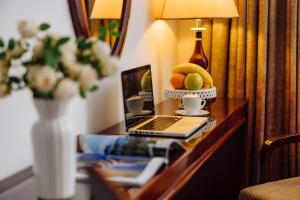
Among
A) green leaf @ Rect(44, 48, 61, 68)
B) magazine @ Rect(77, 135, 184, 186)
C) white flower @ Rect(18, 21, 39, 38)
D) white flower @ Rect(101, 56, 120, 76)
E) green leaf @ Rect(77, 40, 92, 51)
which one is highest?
white flower @ Rect(18, 21, 39, 38)

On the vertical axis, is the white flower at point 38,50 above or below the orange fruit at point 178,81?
above

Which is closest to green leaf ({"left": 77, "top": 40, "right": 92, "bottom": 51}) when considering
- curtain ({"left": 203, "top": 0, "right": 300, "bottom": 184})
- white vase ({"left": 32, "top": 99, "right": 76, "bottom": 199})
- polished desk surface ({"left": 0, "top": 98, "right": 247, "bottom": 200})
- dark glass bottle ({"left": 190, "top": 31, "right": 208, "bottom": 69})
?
white vase ({"left": 32, "top": 99, "right": 76, "bottom": 199})

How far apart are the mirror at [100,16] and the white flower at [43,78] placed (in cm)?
38

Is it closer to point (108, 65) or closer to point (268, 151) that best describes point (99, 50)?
point (108, 65)

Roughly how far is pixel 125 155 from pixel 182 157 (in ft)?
0.48

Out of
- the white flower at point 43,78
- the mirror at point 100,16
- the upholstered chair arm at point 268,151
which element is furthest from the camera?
the upholstered chair arm at point 268,151

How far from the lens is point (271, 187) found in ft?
5.65

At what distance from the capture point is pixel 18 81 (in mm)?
904

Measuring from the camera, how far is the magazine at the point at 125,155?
108 cm

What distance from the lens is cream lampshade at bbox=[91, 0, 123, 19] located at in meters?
1.46

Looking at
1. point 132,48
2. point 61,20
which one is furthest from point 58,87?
point 132,48

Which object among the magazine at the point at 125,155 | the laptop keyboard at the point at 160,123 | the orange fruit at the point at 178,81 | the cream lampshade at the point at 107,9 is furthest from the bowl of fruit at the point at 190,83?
the magazine at the point at 125,155

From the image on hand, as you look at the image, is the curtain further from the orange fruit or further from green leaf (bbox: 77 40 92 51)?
green leaf (bbox: 77 40 92 51)

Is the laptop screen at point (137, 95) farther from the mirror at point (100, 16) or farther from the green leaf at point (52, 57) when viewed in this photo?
the green leaf at point (52, 57)
